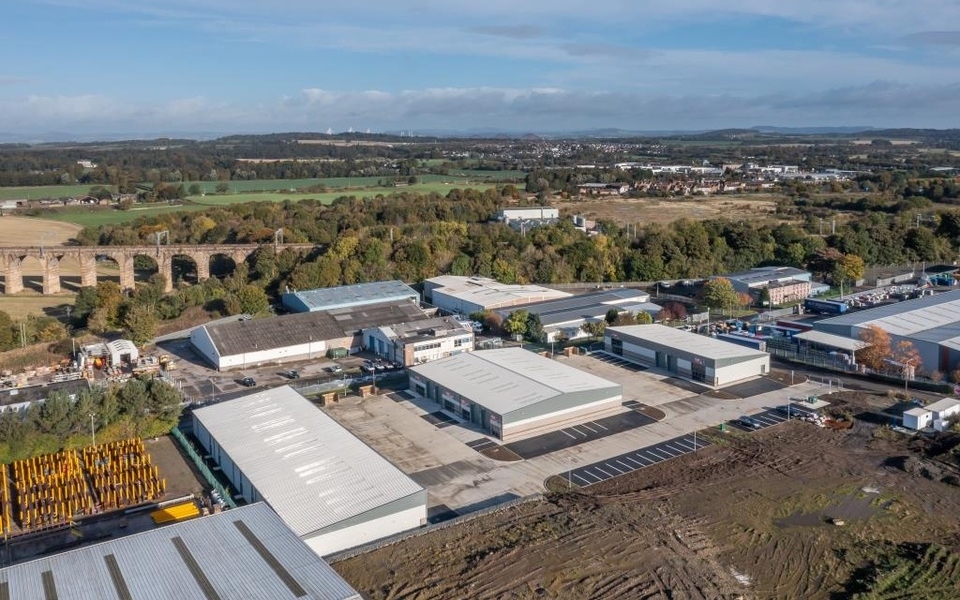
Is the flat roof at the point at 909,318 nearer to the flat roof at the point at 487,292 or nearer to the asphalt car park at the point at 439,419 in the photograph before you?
the flat roof at the point at 487,292

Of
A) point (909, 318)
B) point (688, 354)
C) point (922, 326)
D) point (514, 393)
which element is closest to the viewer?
point (514, 393)

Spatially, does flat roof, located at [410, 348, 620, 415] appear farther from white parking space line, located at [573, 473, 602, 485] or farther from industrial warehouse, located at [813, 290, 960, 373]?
industrial warehouse, located at [813, 290, 960, 373]

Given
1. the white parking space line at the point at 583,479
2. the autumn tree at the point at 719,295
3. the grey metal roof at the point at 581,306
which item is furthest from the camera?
the autumn tree at the point at 719,295

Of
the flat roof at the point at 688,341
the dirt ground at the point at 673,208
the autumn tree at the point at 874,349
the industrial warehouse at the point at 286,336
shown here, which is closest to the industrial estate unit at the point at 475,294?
the industrial warehouse at the point at 286,336

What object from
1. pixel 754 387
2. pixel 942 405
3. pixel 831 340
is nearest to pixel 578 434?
pixel 754 387

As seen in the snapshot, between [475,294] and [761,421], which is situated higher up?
[475,294]

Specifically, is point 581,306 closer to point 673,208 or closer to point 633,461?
point 633,461
